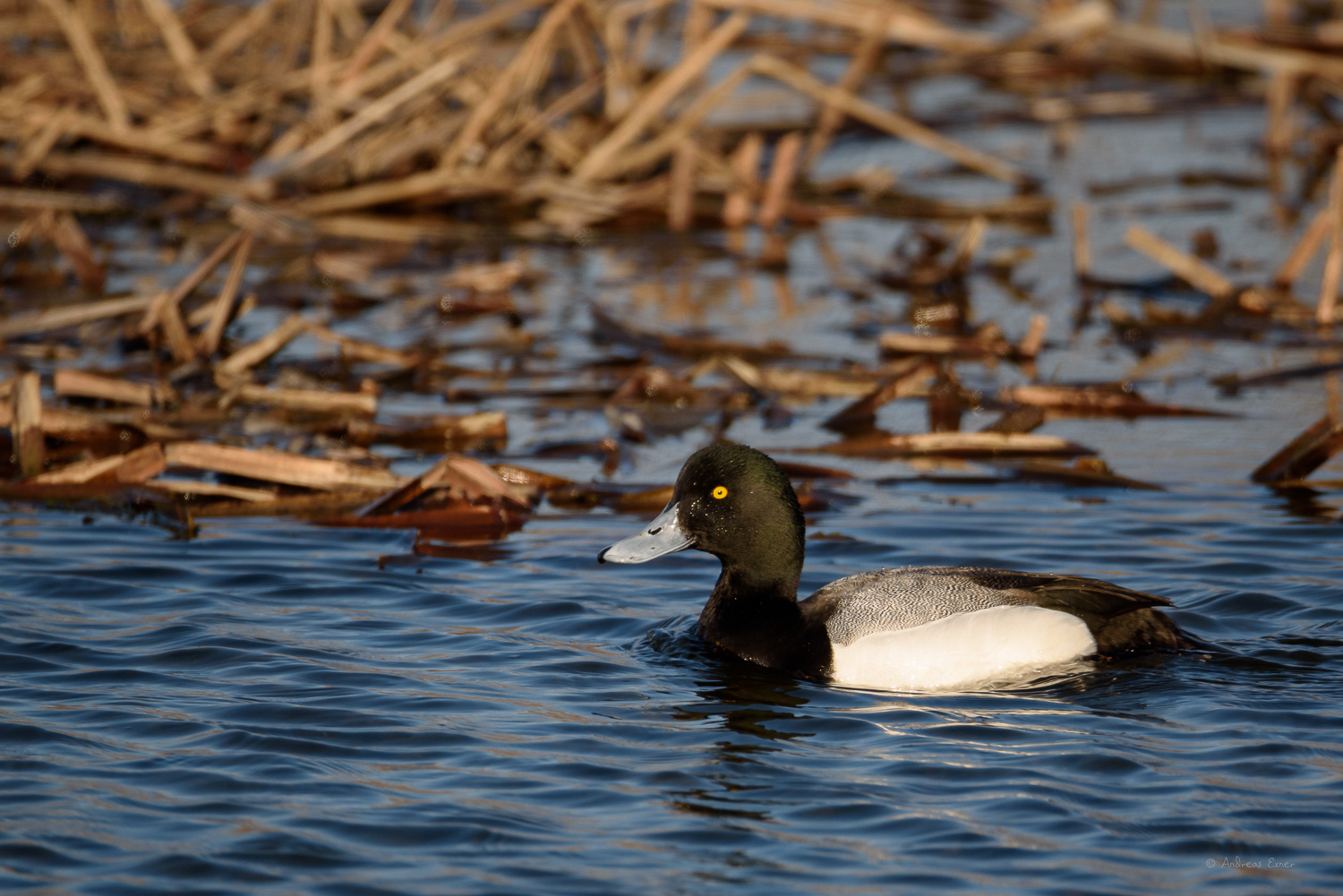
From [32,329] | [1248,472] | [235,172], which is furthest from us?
[235,172]

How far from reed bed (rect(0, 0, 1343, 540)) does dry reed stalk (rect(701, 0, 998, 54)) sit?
0.07 metres

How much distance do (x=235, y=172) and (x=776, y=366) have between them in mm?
6750

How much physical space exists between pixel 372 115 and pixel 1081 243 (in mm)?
5767

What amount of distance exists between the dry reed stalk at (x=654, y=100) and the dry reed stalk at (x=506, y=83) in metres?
0.95

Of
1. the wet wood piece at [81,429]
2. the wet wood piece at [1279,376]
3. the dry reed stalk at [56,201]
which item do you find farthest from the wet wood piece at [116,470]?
the wet wood piece at [1279,376]

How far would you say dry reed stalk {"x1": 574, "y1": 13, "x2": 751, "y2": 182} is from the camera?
13.4m

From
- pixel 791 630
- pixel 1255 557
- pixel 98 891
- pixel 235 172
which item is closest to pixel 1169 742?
pixel 791 630

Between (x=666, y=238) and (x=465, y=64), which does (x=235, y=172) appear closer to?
(x=465, y=64)

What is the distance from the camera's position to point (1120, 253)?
45.3ft

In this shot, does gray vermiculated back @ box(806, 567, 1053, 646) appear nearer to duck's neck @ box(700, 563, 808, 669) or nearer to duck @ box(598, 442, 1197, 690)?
duck @ box(598, 442, 1197, 690)

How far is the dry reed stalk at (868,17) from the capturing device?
13985mm

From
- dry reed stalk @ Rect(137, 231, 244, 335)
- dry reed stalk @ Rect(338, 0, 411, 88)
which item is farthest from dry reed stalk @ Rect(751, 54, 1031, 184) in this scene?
dry reed stalk @ Rect(137, 231, 244, 335)

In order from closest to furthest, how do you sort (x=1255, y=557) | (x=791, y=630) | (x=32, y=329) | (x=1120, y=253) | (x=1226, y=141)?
(x=791, y=630)
(x=1255, y=557)
(x=32, y=329)
(x=1120, y=253)
(x=1226, y=141)

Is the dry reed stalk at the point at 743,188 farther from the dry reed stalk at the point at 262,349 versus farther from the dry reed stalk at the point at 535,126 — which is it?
the dry reed stalk at the point at 262,349
